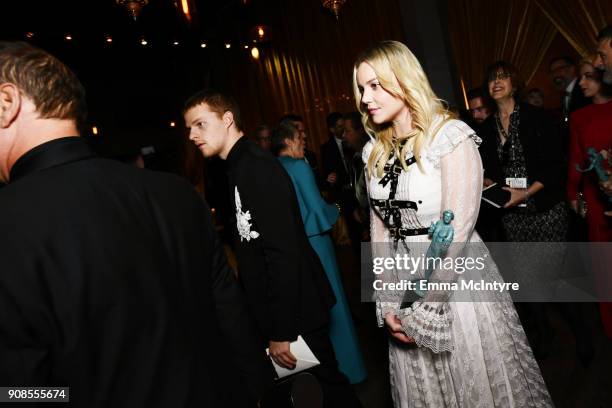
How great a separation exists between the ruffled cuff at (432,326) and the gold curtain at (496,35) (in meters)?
5.71

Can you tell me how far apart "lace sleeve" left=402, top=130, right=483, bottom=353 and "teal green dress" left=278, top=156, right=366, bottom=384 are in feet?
4.21

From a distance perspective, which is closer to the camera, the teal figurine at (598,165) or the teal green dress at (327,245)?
the teal figurine at (598,165)

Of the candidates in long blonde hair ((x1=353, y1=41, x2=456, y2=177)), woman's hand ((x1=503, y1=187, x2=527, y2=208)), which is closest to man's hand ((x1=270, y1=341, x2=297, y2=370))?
Answer: long blonde hair ((x1=353, y1=41, x2=456, y2=177))

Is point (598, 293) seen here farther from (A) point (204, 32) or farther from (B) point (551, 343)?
(A) point (204, 32)

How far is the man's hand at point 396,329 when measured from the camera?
157cm

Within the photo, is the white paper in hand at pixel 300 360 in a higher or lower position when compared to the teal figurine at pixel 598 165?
lower

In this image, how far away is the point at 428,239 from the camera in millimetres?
1601

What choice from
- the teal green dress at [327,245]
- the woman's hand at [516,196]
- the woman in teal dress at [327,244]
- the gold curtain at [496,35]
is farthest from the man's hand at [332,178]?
the gold curtain at [496,35]

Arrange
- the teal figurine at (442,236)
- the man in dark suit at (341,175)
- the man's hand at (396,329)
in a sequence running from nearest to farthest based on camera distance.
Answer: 1. the teal figurine at (442,236)
2. the man's hand at (396,329)
3. the man in dark suit at (341,175)

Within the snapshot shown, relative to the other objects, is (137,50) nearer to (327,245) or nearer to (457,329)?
(327,245)

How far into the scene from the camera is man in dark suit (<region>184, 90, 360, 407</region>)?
1809 millimetres

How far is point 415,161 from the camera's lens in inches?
62.3

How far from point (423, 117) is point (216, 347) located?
1022 millimetres

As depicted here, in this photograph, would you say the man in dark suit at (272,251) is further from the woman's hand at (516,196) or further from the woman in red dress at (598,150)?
the woman in red dress at (598,150)
